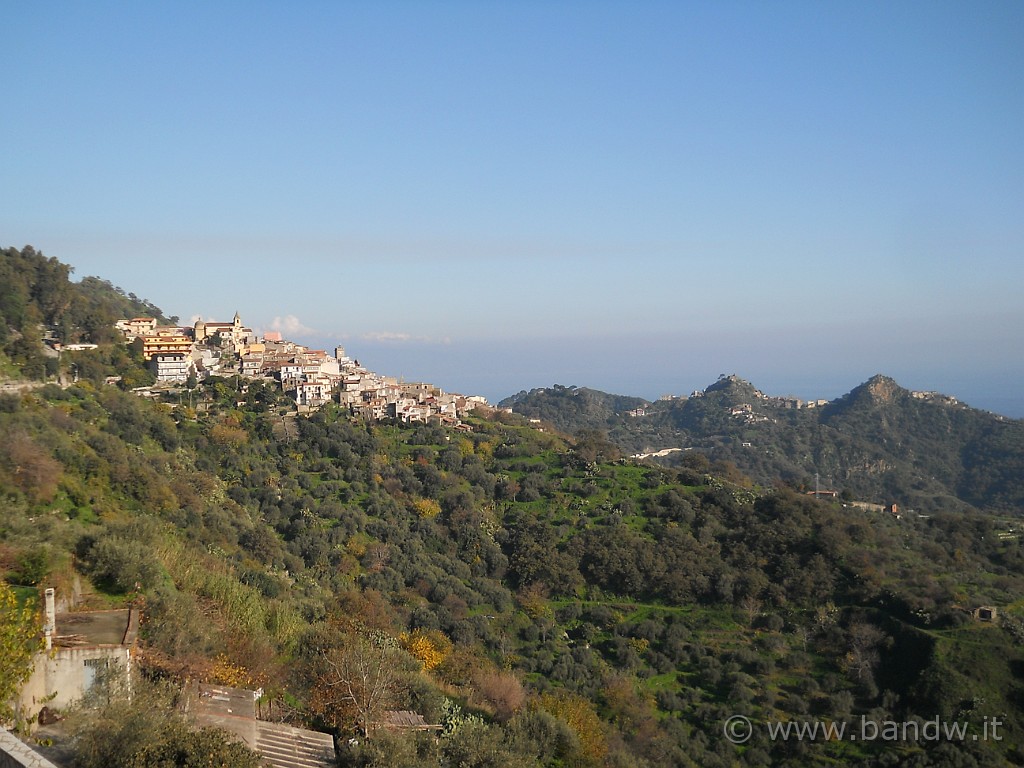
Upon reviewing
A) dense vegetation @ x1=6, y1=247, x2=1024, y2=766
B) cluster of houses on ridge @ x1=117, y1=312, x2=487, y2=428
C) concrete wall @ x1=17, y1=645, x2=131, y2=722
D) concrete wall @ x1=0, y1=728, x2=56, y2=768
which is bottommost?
dense vegetation @ x1=6, y1=247, x2=1024, y2=766

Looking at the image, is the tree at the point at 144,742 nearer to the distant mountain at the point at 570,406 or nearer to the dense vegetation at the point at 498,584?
the dense vegetation at the point at 498,584

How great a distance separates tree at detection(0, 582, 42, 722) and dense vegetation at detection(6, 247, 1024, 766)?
141 cm

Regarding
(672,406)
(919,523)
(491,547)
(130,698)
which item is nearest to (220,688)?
(130,698)

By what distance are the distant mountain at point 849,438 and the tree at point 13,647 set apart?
41.8m

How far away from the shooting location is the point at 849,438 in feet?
209

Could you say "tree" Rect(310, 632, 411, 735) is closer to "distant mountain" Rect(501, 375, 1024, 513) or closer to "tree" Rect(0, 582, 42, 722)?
"tree" Rect(0, 582, 42, 722)

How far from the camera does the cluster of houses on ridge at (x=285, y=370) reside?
37.6 metres

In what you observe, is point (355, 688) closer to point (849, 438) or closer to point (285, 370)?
point (285, 370)

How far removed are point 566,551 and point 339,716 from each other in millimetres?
17695

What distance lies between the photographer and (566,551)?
1131 inches

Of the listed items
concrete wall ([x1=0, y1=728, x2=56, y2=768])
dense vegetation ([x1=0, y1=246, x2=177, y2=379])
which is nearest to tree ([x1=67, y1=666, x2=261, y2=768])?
concrete wall ([x1=0, y1=728, x2=56, y2=768])

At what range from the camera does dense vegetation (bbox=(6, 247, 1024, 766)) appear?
42.7 feet

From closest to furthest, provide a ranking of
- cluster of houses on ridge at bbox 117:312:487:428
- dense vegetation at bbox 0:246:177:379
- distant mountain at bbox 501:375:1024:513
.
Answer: dense vegetation at bbox 0:246:177:379 < cluster of houses on ridge at bbox 117:312:487:428 < distant mountain at bbox 501:375:1024:513

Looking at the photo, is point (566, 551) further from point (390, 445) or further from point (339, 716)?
point (339, 716)
